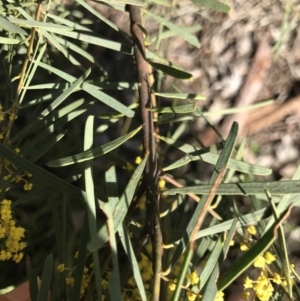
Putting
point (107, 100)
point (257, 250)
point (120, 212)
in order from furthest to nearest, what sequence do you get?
point (107, 100) < point (120, 212) < point (257, 250)

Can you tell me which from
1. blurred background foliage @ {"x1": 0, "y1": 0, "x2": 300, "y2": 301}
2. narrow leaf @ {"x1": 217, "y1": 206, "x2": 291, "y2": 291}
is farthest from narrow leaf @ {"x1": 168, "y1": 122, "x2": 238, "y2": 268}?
narrow leaf @ {"x1": 217, "y1": 206, "x2": 291, "y2": 291}

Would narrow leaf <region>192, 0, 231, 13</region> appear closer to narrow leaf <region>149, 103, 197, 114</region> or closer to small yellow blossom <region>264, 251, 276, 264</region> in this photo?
narrow leaf <region>149, 103, 197, 114</region>

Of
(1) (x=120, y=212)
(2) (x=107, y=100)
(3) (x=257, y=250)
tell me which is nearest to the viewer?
(3) (x=257, y=250)

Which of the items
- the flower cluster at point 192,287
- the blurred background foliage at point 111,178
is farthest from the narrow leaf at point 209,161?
the flower cluster at point 192,287

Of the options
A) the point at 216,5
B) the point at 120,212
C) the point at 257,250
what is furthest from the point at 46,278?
the point at 216,5

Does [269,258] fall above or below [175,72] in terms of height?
below

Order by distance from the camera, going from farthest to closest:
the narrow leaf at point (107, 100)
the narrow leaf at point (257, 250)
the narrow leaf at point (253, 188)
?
the narrow leaf at point (107, 100) < the narrow leaf at point (253, 188) < the narrow leaf at point (257, 250)

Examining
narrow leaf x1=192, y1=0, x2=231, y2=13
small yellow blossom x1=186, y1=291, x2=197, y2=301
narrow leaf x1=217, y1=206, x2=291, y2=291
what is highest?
narrow leaf x1=192, y1=0, x2=231, y2=13

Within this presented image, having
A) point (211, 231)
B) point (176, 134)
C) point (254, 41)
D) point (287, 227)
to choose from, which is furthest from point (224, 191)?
point (254, 41)

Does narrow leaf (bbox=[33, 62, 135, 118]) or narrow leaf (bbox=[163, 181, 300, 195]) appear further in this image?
narrow leaf (bbox=[33, 62, 135, 118])

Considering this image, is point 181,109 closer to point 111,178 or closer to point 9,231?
point 111,178

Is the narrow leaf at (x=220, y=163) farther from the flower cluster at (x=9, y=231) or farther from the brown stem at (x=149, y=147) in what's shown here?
the flower cluster at (x=9, y=231)

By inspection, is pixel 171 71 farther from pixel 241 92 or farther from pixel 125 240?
pixel 241 92

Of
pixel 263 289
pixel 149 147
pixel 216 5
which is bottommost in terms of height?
pixel 263 289
